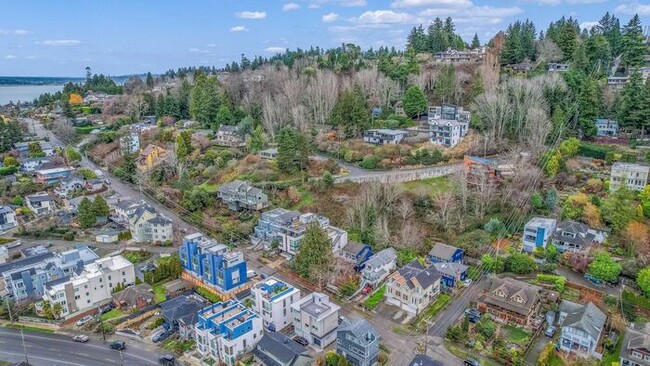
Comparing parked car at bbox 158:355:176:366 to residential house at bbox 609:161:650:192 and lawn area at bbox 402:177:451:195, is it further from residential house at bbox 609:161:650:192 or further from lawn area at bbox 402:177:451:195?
residential house at bbox 609:161:650:192

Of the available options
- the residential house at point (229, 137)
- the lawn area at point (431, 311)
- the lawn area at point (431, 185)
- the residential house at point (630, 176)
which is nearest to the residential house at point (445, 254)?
the lawn area at point (431, 311)

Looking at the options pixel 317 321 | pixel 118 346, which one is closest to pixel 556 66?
pixel 317 321

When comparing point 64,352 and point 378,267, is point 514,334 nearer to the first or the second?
point 378,267

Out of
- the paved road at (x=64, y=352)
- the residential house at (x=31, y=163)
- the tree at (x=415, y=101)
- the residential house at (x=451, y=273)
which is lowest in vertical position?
the paved road at (x=64, y=352)

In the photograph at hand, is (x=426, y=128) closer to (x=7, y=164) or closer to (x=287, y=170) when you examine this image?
(x=287, y=170)

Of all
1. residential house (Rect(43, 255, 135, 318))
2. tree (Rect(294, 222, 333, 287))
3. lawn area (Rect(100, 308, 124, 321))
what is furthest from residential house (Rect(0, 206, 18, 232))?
tree (Rect(294, 222, 333, 287))

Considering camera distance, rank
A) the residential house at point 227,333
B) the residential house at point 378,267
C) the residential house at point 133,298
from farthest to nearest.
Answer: the residential house at point 378,267 → the residential house at point 133,298 → the residential house at point 227,333

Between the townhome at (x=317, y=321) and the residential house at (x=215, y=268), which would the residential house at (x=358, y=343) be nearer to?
the townhome at (x=317, y=321)

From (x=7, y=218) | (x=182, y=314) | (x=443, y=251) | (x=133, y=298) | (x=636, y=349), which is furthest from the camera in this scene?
(x=7, y=218)
